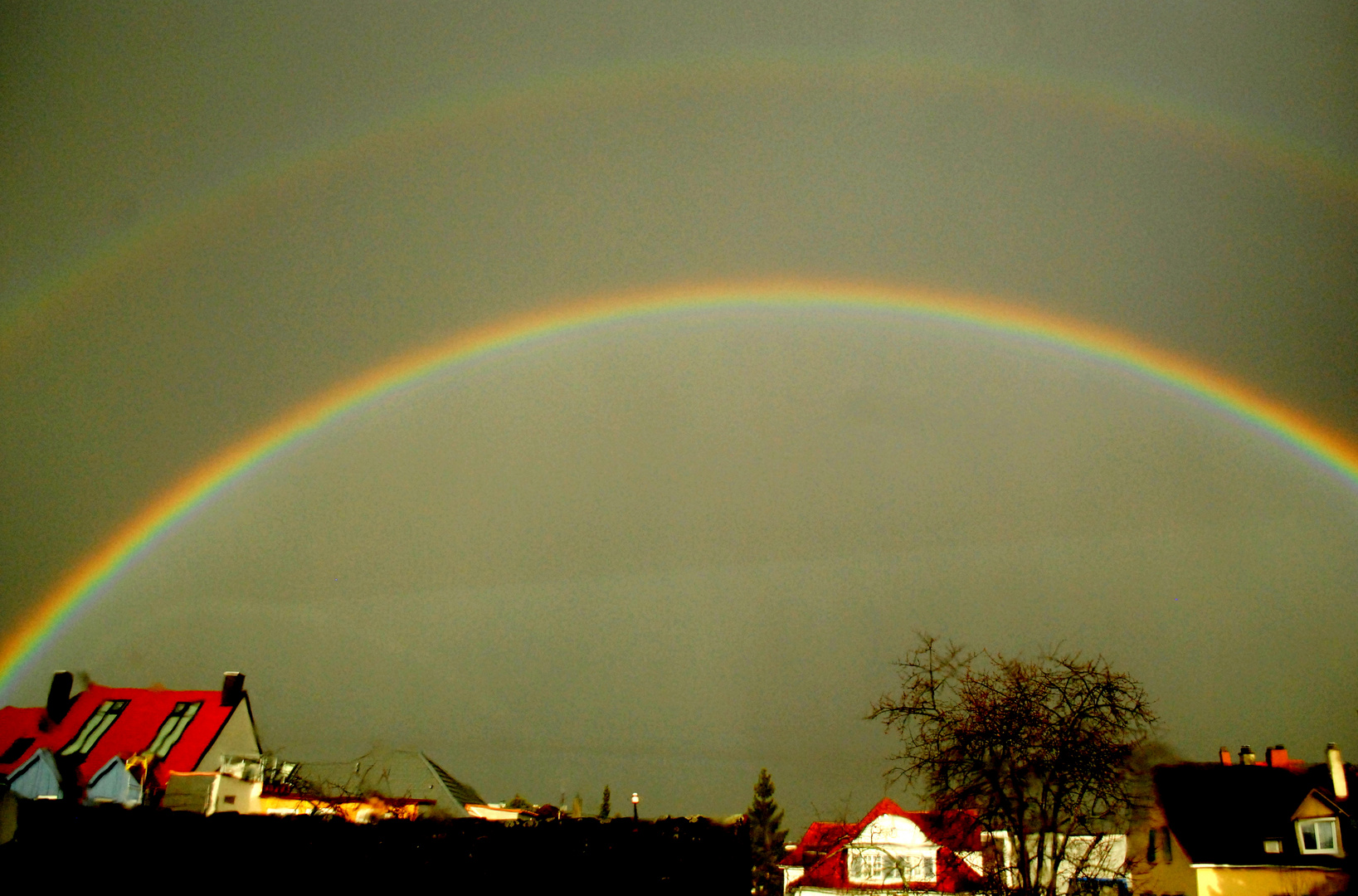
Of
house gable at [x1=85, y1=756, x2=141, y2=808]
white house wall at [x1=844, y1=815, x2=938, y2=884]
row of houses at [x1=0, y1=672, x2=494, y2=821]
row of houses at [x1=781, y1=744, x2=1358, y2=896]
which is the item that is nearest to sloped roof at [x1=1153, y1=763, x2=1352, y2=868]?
row of houses at [x1=781, y1=744, x2=1358, y2=896]

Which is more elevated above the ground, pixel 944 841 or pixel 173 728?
pixel 173 728

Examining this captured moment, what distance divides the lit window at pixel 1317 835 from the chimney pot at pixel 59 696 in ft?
149

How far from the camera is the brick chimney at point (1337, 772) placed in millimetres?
31734

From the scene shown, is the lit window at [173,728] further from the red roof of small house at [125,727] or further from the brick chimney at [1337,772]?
the brick chimney at [1337,772]

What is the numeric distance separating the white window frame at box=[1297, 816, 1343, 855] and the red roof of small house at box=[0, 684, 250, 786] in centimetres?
3838

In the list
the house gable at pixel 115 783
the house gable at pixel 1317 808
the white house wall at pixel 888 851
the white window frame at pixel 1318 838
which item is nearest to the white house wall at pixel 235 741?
the house gable at pixel 115 783

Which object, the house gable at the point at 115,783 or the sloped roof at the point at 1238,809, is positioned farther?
the sloped roof at the point at 1238,809

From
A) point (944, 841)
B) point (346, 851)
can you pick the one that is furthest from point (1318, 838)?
point (346, 851)

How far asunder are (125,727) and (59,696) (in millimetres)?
3887

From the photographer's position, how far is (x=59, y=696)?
39781 mm

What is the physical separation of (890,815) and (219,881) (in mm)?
29119

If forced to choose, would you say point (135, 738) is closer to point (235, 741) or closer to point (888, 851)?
point (235, 741)

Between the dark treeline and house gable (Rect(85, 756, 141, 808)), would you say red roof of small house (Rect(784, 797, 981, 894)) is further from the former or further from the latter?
house gable (Rect(85, 756, 141, 808))

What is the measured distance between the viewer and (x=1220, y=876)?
3100 cm
